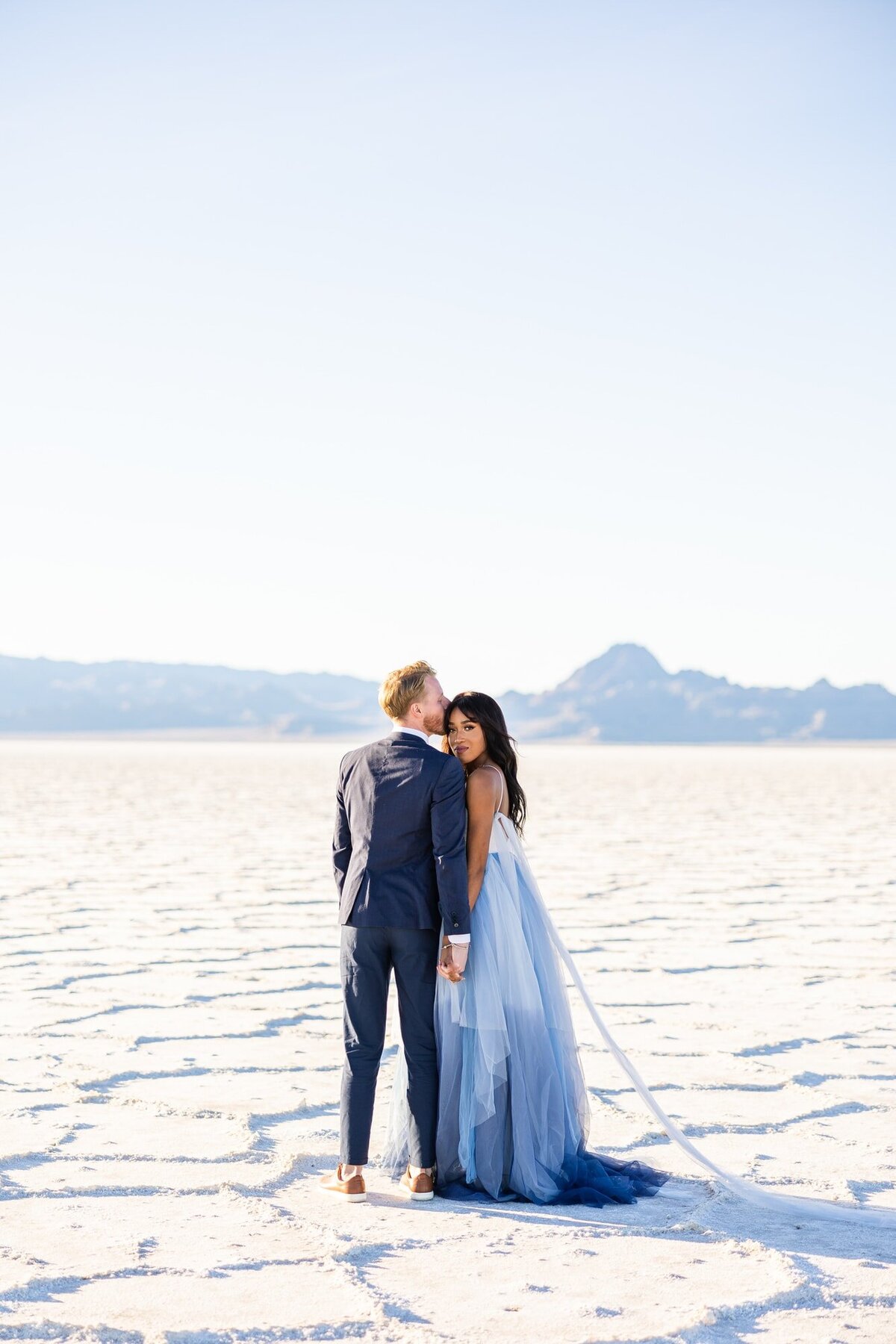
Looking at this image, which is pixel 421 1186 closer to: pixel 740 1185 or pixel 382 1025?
pixel 382 1025

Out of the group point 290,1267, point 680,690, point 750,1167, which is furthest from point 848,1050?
point 680,690

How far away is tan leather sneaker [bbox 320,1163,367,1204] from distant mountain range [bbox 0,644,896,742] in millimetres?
151632

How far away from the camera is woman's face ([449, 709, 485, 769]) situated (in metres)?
3.41

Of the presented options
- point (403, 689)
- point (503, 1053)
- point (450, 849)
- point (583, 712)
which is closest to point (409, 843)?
point (450, 849)

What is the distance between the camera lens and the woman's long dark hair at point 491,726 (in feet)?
11.2

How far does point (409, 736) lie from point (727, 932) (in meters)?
4.53

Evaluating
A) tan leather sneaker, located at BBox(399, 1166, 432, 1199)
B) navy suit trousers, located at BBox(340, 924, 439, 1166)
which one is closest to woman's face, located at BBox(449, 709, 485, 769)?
navy suit trousers, located at BBox(340, 924, 439, 1166)

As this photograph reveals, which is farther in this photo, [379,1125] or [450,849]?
[379,1125]

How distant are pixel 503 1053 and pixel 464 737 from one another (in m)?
0.75

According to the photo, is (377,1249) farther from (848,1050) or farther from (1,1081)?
(848,1050)

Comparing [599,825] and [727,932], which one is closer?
[727,932]

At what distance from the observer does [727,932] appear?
7.36 m

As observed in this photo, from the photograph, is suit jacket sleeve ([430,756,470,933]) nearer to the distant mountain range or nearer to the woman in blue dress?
the woman in blue dress

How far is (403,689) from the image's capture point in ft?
10.9
